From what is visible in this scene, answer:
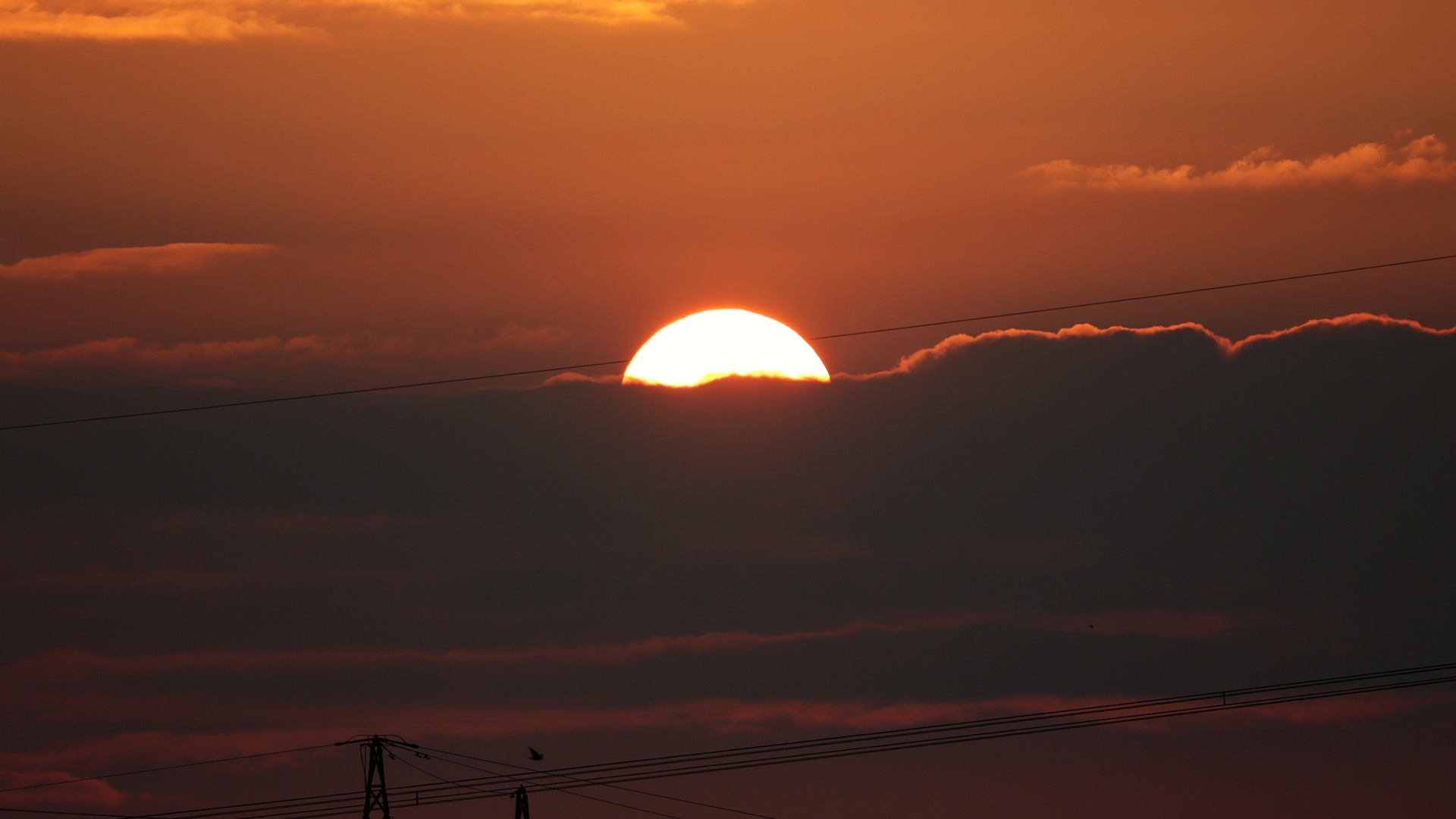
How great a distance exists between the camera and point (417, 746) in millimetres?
77938

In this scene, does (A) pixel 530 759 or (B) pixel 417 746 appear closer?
(A) pixel 530 759

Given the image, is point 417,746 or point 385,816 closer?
point 385,816

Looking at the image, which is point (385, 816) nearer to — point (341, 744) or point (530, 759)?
point (341, 744)

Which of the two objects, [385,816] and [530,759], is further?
[385,816]

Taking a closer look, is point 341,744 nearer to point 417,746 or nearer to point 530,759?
point 417,746

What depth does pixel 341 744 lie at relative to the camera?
73.1 m

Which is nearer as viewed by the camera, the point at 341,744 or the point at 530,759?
the point at 530,759

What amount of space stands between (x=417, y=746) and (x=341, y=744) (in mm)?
5553

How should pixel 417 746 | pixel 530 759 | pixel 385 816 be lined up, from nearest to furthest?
pixel 530 759, pixel 385 816, pixel 417 746

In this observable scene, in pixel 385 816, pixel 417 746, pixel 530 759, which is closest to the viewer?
pixel 530 759

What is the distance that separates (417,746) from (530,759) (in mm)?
12731

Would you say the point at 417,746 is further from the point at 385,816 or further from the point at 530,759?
the point at 530,759

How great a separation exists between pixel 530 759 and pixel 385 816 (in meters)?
9.87

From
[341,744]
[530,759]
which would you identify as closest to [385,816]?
[341,744]
